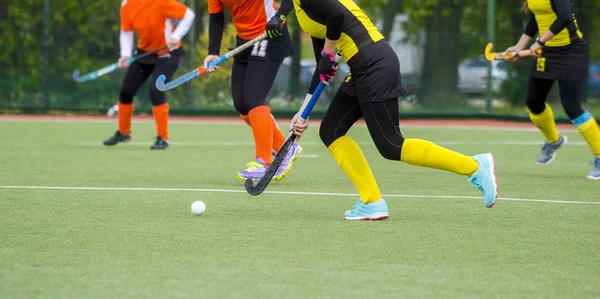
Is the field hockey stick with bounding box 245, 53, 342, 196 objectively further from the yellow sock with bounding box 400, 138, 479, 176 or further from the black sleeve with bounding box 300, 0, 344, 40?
the yellow sock with bounding box 400, 138, 479, 176

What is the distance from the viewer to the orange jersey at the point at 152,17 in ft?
36.9

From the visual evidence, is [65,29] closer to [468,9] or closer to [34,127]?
[34,127]

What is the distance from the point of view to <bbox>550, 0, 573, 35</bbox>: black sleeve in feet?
27.2

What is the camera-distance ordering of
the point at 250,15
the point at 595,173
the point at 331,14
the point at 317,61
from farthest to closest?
the point at 595,173 < the point at 250,15 < the point at 317,61 < the point at 331,14

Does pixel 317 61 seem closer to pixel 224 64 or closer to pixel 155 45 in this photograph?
pixel 155 45

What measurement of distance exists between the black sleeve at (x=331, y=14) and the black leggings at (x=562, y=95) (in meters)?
3.55

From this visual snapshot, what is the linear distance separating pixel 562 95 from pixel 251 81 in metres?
2.71

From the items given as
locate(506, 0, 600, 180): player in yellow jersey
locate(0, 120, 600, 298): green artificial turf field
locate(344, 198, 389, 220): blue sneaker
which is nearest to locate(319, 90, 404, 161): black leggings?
locate(344, 198, 389, 220): blue sneaker

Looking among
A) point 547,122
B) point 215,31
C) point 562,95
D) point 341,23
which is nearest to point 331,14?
point 341,23

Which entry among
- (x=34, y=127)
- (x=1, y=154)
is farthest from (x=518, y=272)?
(x=34, y=127)

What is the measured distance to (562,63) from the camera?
28.4 feet

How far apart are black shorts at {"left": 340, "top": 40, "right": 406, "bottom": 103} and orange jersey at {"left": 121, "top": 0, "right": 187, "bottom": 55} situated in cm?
562

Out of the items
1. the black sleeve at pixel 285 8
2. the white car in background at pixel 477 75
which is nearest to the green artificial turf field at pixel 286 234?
the black sleeve at pixel 285 8

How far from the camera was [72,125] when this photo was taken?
15.4 m
